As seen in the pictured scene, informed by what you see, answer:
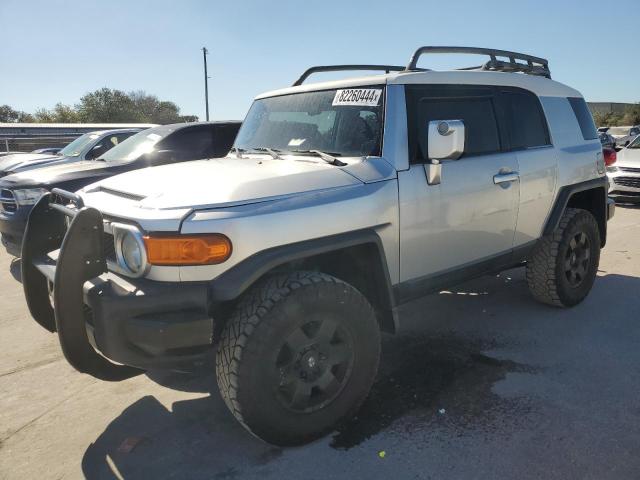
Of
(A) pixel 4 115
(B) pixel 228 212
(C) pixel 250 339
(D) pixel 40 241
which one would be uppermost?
(A) pixel 4 115

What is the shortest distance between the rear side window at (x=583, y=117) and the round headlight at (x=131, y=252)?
4.03 m

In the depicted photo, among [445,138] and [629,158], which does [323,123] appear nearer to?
[445,138]

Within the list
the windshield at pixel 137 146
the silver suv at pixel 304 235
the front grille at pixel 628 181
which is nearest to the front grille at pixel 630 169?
the front grille at pixel 628 181

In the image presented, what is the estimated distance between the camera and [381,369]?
3.50m

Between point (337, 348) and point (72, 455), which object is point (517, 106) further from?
point (72, 455)

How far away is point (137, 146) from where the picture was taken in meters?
6.80

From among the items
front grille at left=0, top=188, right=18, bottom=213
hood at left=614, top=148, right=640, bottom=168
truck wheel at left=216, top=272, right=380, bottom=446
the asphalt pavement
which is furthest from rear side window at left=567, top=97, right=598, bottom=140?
hood at left=614, top=148, right=640, bottom=168

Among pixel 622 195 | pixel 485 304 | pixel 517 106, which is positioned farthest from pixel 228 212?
pixel 622 195

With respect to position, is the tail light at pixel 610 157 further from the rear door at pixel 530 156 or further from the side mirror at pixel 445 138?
the side mirror at pixel 445 138

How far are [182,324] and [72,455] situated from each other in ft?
3.60

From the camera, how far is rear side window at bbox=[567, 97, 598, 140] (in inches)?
181

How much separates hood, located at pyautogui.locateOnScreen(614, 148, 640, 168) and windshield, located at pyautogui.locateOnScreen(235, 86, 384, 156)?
8921mm

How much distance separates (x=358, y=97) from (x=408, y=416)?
197 cm

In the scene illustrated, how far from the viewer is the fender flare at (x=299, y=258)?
2318mm
